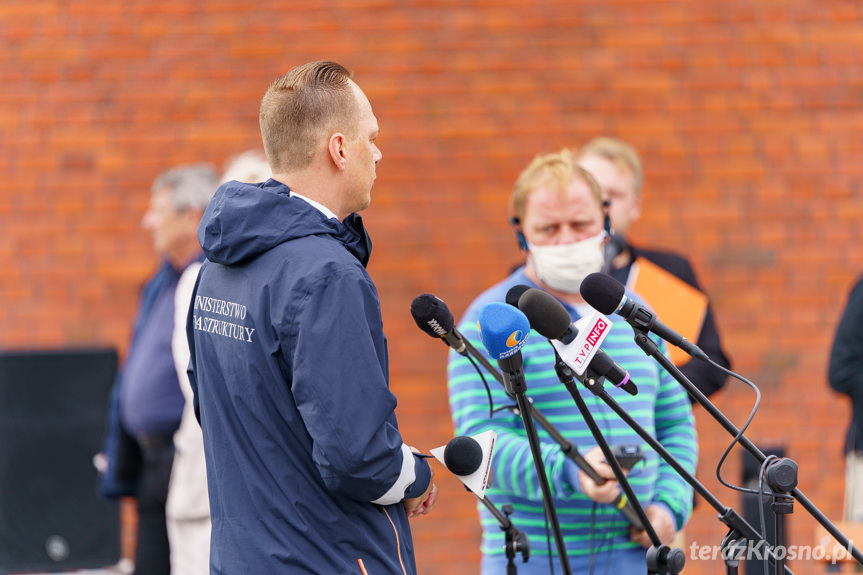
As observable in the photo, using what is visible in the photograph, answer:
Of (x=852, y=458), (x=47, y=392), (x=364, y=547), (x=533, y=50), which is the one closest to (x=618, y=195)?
(x=852, y=458)

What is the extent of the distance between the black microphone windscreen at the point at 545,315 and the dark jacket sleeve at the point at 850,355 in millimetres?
2408

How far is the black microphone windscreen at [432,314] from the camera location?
2311mm

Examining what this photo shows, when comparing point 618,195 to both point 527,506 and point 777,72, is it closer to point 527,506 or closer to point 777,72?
point 527,506

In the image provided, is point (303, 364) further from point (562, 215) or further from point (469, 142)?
point (469, 142)

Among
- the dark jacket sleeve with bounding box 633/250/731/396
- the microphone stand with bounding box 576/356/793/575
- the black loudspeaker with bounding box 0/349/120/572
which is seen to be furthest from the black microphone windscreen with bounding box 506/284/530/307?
the black loudspeaker with bounding box 0/349/120/572

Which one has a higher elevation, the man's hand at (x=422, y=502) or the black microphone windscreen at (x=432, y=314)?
the black microphone windscreen at (x=432, y=314)

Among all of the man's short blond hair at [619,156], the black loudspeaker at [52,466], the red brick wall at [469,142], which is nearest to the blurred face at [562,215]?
the man's short blond hair at [619,156]

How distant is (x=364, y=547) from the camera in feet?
6.90

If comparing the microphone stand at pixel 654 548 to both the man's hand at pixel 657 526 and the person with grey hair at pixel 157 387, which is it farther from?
the person with grey hair at pixel 157 387

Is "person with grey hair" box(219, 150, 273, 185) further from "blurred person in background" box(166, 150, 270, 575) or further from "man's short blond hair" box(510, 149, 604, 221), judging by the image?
"man's short blond hair" box(510, 149, 604, 221)

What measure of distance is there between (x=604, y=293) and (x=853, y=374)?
237cm

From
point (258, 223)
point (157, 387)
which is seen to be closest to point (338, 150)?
point (258, 223)

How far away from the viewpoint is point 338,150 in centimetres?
222

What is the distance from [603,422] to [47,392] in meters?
3.46
